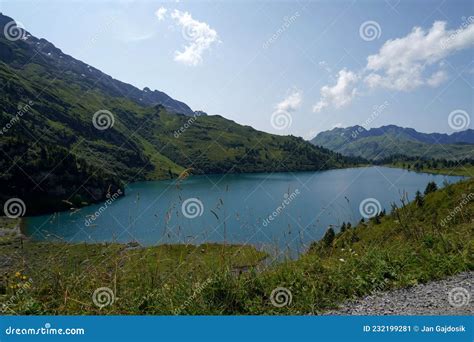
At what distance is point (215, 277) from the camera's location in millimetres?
6148

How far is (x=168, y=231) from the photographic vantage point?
7.60 metres

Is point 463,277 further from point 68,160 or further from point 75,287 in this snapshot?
point 68,160

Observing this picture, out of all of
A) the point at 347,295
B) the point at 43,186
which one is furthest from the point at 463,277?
the point at 43,186

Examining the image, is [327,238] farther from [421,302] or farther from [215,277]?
[215,277]

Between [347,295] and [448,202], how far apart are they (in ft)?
102

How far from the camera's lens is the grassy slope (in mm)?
5895

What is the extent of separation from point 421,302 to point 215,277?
11.6 ft

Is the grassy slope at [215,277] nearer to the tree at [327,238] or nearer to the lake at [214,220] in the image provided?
the lake at [214,220]

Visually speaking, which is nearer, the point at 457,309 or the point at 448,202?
the point at 457,309

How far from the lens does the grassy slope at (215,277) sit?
19.3 ft

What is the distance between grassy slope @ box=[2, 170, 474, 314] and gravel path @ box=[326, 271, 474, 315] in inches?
9.5

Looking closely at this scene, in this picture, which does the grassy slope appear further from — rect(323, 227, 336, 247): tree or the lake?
rect(323, 227, 336, 247): tree

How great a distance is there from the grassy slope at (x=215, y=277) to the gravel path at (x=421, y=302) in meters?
0.24

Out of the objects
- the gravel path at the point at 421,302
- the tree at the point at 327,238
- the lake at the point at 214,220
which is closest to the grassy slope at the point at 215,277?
the gravel path at the point at 421,302
